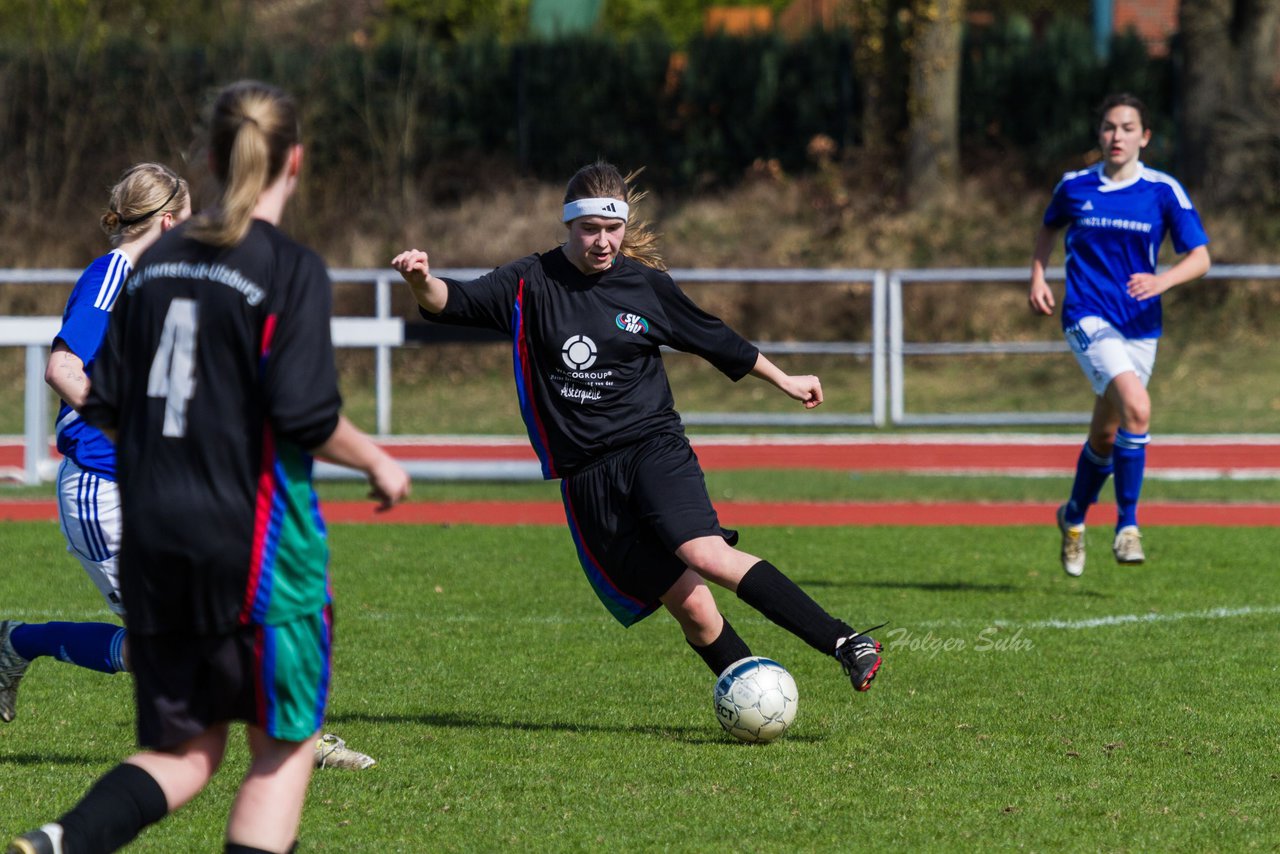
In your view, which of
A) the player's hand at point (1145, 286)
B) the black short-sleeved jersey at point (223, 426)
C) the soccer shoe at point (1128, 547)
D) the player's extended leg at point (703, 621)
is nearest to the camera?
the black short-sleeved jersey at point (223, 426)

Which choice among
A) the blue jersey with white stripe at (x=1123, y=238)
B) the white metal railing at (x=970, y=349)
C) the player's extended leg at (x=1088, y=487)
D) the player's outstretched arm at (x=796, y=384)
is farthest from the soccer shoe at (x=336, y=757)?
the white metal railing at (x=970, y=349)

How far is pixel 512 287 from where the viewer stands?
5.44 m

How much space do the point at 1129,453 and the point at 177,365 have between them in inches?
224

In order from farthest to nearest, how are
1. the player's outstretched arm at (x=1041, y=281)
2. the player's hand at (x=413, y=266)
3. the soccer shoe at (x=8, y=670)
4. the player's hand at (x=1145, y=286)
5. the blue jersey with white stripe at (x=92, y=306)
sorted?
the player's outstretched arm at (x=1041, y=281), the player's hand at (x=1145, y=286), the soccer shoe at (x=8, y=670), the player's hand at (x=413, y=266), the blue jersey with white stripe at (x=92, y=306)

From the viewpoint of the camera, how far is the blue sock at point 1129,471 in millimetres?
7957

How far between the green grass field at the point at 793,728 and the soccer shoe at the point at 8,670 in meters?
0.12

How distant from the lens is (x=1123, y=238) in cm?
806

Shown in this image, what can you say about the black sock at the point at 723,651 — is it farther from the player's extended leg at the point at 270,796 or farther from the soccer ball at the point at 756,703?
the player's extended leg at the point at 270,796

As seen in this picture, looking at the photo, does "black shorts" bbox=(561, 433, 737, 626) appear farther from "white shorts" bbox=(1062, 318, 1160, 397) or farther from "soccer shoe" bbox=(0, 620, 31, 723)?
"white shorts" bbox=(1062, 318, 1160, 397)

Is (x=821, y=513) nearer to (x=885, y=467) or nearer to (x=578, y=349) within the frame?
(x=885, y=467)

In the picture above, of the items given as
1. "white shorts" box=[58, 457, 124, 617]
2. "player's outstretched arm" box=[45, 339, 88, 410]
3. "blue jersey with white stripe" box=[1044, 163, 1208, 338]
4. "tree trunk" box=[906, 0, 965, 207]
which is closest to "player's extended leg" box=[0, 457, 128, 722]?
"white shorts" box=[58, 457, 124, 617]

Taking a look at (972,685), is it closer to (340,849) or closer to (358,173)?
(340,849)

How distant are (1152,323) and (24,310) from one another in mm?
15080

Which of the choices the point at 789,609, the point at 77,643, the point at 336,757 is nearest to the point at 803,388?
the point at 789,609
